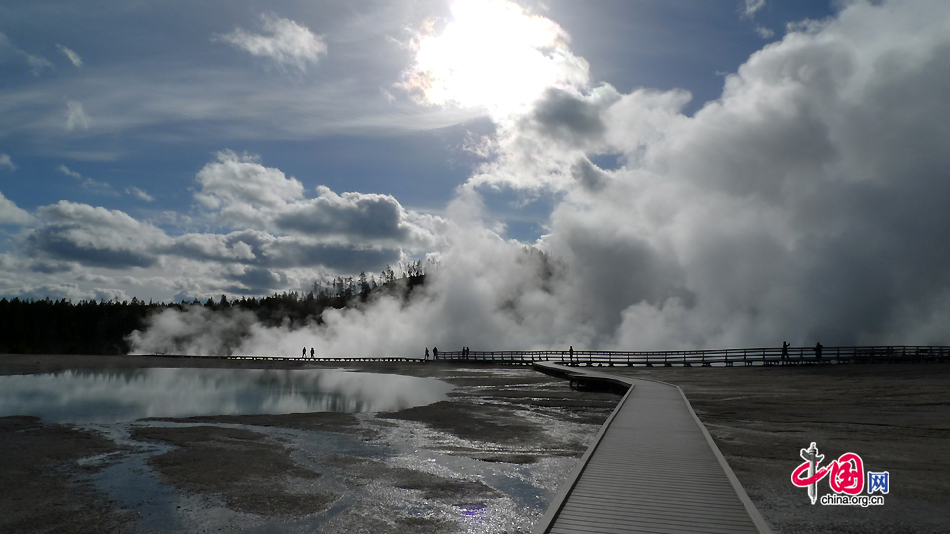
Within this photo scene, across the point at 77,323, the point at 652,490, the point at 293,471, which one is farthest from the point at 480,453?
the point at 77,323

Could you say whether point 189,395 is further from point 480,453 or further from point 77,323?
point 77,323

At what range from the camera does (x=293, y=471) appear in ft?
40.2

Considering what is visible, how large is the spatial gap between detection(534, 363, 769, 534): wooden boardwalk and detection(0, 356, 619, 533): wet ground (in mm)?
1272

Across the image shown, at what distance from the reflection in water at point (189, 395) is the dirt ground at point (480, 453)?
8.56 ft

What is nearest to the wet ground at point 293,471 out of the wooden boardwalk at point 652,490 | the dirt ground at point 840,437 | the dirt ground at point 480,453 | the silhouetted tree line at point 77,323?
the dirt ground at point 480,453

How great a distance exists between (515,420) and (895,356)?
135 feet

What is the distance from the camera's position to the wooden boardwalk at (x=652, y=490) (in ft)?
23.0

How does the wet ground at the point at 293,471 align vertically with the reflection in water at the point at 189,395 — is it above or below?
above

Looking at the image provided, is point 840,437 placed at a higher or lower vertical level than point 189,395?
higher

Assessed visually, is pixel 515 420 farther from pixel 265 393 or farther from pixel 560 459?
pixel 265 393

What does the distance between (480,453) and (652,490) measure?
616 centimetres

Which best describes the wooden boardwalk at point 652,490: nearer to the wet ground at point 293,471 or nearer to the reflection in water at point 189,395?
the wet ground at point 293,471

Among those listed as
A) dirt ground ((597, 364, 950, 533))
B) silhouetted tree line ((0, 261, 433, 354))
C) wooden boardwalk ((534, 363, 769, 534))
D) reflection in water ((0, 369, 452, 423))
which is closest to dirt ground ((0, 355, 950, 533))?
dirt ground ((597, 364, 950, 533))

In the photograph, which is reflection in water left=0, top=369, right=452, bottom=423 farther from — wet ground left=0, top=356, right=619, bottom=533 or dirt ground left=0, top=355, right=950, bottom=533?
wet ground left=0, top=356, right=619, bottom=533
